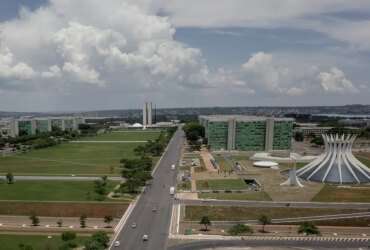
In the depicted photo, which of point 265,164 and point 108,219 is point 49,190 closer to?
point 108,219

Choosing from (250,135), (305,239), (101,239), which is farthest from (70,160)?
(305,239)

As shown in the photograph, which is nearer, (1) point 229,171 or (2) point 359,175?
(2) point 359,175

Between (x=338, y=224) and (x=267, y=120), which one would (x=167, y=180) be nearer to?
(x=338, y=224)

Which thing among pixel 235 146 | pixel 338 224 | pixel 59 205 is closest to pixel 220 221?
pixel 338 224

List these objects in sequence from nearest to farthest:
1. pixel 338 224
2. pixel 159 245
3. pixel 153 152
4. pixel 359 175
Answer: pixel 159 245 → pixel 338 224 → pixel 359 175 → pixel 153 152

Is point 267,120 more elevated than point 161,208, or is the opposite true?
point 267,120

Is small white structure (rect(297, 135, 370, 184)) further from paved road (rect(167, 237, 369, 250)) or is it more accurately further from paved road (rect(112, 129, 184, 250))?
paved road (rect(167, 237, 369, 250))

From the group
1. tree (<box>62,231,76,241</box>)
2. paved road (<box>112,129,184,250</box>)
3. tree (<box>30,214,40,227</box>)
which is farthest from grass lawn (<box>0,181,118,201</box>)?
tree (<box>62,231,76,241</box>)
